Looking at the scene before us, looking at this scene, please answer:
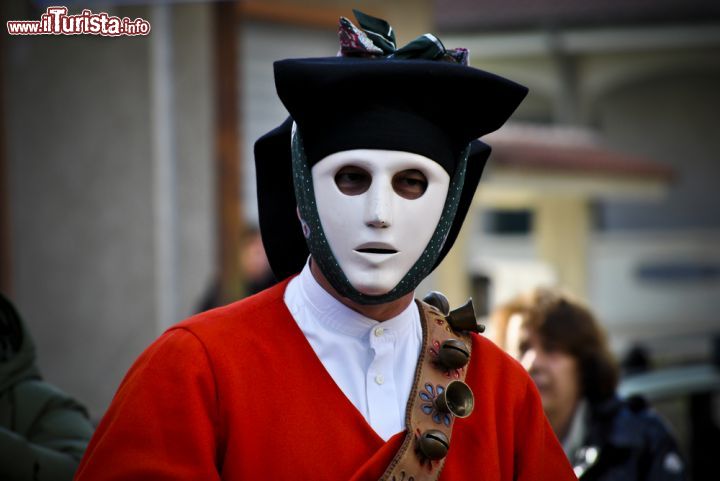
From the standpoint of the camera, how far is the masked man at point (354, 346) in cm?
180

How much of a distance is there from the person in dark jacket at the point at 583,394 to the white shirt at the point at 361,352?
1.23m

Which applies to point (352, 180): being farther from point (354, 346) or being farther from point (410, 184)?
point (354, 346)

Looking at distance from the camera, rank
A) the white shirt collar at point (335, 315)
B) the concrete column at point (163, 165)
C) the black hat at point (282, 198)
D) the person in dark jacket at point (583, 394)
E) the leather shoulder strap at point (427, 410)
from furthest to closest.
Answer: the concrete column at point (163, 165)
the person in dark jacket at point (583, 394)
the black hat at point (282, 198)
the white shirt collar at point (335, 315)
the leather shoulder strap at point (427, 410)

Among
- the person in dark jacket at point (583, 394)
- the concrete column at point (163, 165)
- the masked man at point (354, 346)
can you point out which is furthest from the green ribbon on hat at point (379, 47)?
the concrete column at point (163, 165)

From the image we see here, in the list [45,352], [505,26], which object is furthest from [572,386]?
[505,26]

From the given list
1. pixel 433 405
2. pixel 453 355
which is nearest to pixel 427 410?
pixel 433 405

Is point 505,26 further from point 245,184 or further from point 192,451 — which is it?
point 192,451

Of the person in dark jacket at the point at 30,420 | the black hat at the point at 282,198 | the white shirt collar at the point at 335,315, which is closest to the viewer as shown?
the white shirt collar at the point at 335,315

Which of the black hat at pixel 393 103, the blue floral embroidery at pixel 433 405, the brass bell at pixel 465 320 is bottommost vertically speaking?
the blue floral embroidery at pixel 433 405

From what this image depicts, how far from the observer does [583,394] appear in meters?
3.23

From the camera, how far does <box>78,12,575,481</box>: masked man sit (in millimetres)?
1802

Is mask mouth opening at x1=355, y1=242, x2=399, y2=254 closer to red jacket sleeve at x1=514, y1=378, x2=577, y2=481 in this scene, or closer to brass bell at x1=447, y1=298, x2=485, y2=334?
brass bell at x1=447, y1=298, x2=485, y2=334

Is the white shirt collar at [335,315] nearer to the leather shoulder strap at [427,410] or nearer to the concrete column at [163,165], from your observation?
the leather shoulder strap at [427,410]

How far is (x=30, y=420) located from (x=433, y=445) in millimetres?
1115
